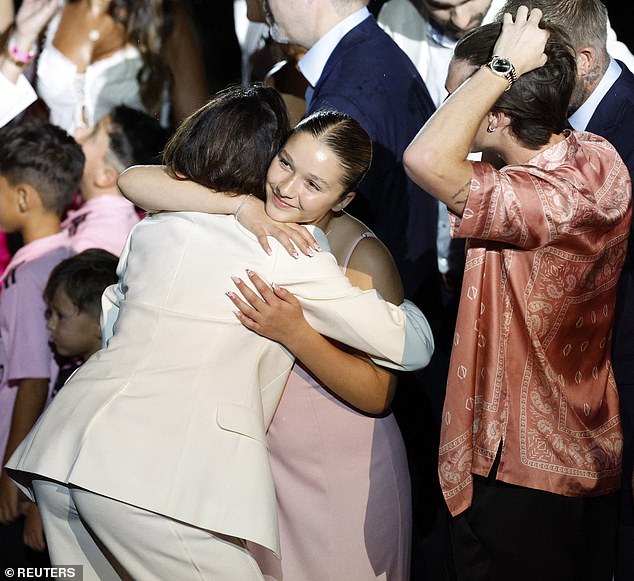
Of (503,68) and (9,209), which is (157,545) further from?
(9,209)

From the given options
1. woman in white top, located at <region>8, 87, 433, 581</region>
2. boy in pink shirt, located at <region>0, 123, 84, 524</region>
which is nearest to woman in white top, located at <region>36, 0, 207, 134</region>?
boy in pink shirt, located at <region>0, 123, 84, 524</region>

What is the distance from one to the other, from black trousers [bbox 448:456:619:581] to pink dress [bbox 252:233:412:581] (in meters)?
0.22

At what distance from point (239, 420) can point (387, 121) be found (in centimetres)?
119

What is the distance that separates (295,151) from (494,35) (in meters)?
0.49

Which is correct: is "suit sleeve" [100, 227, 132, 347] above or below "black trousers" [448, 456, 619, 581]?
above

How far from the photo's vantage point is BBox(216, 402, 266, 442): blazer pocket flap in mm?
1998

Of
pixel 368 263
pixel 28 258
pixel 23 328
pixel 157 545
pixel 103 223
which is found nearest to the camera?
pixel 157 545

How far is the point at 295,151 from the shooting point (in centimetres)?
215

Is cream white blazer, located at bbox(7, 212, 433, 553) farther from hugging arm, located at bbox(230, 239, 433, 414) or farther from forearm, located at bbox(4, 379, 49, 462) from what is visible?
forearm, located at bbox(4, 379, 49, 462)

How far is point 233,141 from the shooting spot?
2.16 m

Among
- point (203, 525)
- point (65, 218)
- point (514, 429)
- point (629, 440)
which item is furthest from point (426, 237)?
point (65, 218)

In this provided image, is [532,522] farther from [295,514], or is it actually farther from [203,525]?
[203,525]

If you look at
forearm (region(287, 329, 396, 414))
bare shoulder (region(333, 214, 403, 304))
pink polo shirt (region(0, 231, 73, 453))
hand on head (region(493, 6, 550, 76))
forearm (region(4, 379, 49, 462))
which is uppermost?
hand on head (region(493, 6, 550, 76))

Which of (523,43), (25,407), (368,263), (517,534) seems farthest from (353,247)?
(25,407)
